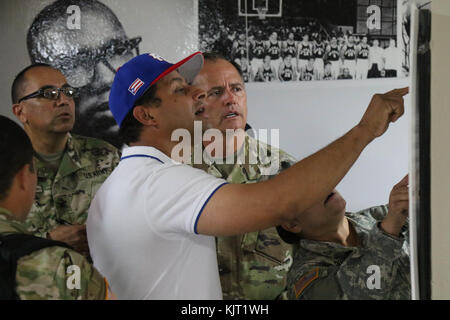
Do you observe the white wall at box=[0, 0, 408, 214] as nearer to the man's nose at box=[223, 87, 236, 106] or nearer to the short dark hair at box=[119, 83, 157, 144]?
the man's nose at box=[223, 87, 236, 106]

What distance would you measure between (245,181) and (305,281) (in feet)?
1.31

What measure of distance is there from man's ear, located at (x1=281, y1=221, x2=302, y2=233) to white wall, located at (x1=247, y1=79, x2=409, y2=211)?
0.19 meters

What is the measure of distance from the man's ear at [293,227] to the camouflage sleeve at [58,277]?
2.05ft

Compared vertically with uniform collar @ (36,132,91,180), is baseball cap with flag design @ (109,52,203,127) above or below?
above

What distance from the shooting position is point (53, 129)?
1.73 meters

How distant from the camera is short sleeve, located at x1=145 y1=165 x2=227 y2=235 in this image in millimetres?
1332

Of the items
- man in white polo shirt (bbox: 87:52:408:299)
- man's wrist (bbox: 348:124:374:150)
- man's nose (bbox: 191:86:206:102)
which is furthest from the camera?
man's nose (bbox: 191:86:206:102)

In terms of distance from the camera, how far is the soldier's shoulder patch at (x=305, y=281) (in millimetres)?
1730

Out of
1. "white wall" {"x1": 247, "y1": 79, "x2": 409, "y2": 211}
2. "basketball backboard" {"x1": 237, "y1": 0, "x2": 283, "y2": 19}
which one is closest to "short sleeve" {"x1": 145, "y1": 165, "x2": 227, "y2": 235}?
"white wall" {"x1": 247, "y1": 79, "x2": 409, "y2": 211}

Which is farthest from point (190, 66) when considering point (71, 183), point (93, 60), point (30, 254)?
point (30, 254)

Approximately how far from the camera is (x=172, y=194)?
1350 millimetres

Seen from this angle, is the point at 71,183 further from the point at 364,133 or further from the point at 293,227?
the point at 364,133

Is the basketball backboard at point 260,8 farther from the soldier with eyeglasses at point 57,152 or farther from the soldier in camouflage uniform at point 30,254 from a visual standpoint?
the soldier in camouflage uniform at point 30,254
